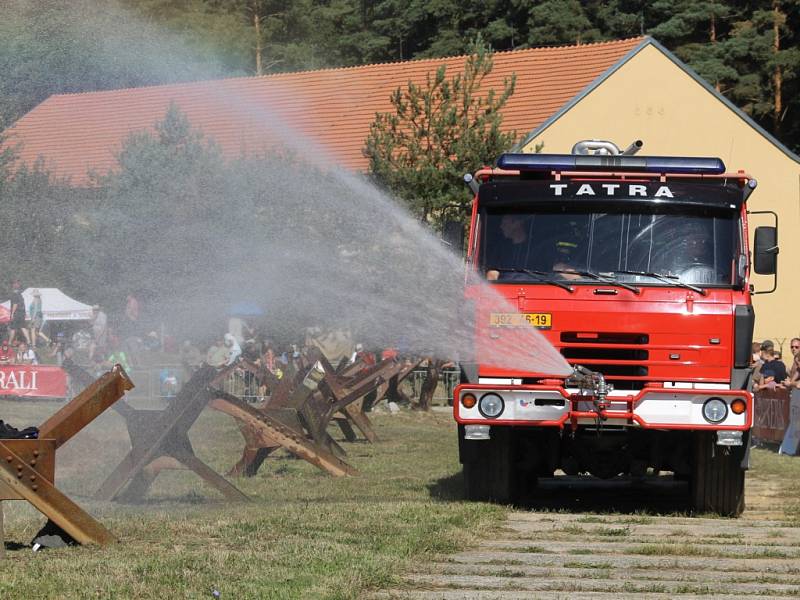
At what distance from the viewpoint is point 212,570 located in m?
8.58

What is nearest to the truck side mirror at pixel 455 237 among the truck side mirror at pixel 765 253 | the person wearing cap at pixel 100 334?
the truck side mirror at pixel 765 253

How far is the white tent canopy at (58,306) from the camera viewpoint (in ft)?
119

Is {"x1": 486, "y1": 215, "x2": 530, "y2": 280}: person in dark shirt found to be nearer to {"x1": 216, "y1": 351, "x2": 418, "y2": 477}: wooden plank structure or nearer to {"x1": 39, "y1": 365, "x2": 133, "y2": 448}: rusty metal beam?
{"x1": 216, "y1": 351, "x2": 418, "y2": 477}: wooden plank structure

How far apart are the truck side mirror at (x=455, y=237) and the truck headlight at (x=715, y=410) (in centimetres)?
297

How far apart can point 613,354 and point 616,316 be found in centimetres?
34

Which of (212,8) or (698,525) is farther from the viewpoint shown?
(212,8)

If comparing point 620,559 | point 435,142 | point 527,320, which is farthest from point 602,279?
point 435,142

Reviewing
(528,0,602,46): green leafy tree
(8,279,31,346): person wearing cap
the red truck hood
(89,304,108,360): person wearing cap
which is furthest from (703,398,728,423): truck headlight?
(528,0,602,46): green leafy tree

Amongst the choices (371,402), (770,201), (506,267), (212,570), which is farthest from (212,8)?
(212,570)

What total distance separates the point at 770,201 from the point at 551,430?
1360 inches

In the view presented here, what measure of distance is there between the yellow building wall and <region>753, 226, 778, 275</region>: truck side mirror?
3129 centimetres

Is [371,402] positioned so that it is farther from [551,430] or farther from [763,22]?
[763,22]

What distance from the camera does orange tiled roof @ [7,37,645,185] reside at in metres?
37.5

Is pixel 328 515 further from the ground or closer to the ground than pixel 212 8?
closer to the ground
